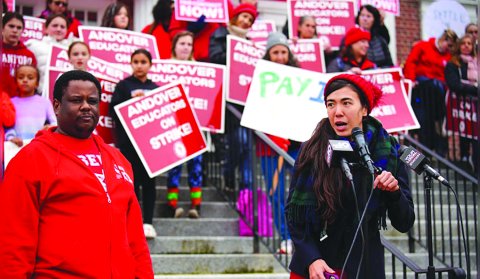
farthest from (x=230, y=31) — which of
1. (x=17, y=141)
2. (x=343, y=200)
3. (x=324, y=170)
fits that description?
(x=343, y=200)

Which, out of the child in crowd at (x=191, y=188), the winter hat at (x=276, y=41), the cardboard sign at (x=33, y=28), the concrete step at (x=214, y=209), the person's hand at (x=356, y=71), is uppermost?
the cardboard sign at (x=33, y=28)

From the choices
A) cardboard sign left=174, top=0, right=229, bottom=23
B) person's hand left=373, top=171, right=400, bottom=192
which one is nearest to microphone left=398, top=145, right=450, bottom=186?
person's hand left=373, top=171, right=400, bottom=192

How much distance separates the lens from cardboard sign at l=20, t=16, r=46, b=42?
9469 millimetres

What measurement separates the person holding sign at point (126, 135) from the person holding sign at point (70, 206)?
3197mm

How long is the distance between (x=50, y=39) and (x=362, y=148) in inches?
231

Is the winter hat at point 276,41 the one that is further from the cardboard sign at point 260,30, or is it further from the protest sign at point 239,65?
the cardboard sign at point 260,30

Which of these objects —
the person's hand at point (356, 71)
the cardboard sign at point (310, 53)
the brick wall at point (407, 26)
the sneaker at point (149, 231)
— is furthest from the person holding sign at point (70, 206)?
the brick wall at point (407, 26)

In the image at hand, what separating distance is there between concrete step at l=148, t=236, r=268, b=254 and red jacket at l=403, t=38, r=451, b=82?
13.7ft

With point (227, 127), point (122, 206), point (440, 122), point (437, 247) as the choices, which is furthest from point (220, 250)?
point (440, 122)

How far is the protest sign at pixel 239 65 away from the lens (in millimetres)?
9008

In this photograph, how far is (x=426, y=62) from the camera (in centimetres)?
1099

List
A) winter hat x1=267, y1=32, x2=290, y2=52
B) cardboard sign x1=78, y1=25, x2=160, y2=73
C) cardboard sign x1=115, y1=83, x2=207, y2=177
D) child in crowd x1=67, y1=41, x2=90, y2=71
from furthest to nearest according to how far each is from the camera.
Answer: cardboard sign x1=78, y1=25, x2=160, y2=73
winter hat x1=267, y1=32, x2=290, y2=52
child in crowd x1=67, y1=41, x2=90, y2=71
cardboard sign x1=115, y1=83, x2=207, y2=177

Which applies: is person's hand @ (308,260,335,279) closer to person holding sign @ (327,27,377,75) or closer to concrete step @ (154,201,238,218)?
concrete step @ (154,201,238,218)

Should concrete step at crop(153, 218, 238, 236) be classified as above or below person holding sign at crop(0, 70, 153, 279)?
below
